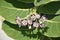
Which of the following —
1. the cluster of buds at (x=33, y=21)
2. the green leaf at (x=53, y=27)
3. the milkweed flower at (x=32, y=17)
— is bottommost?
the green leaf at (x=53, y=27)

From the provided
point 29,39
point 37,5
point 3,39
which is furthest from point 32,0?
point 3,39

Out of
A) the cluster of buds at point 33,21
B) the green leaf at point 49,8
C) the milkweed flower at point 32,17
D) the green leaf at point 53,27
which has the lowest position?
the green leaf at point 53,27

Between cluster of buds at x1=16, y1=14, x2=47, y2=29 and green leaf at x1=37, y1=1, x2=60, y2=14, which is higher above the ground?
green leaf at x1=37, y1=1, x2=60, y2=14

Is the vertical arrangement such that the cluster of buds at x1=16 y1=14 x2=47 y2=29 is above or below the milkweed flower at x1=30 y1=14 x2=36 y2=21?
below

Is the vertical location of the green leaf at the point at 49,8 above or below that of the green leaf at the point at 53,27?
above

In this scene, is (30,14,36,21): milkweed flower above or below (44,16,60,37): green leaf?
above

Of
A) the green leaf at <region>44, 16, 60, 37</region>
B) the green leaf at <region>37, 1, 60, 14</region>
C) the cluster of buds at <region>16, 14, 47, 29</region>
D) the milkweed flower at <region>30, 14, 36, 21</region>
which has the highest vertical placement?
the green leaf at <region>37, 1, 60, 14</region>

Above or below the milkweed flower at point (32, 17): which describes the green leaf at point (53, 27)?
below

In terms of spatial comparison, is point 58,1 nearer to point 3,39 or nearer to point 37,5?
point 37,5
